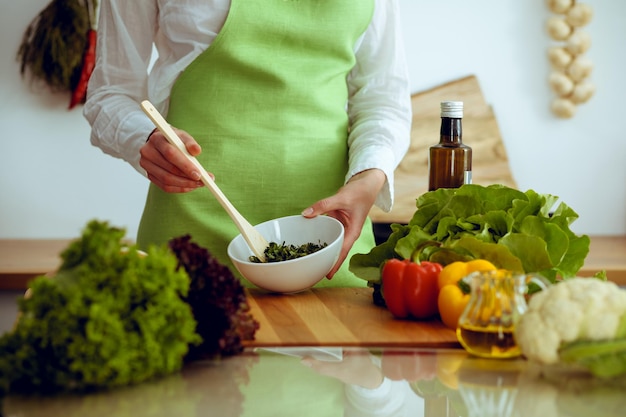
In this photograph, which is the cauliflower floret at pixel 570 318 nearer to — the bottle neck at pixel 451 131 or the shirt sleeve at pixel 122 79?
the bottle neck at pixel 451 131

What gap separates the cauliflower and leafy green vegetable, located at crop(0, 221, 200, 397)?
0.34 meters

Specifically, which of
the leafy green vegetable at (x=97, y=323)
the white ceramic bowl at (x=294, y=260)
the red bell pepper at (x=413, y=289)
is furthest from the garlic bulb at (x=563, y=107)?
the leafy green vegetable at (x=97, y=323)

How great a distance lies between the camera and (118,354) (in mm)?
755

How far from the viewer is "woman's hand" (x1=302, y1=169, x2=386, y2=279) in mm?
1306

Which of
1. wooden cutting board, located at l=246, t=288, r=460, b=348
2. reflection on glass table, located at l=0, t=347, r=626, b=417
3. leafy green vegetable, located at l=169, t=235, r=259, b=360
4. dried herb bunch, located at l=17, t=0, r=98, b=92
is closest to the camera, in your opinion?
reflection on glass table, located at l=0, t=347, r=626, b=417

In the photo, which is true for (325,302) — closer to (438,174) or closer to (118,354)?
(438,174)

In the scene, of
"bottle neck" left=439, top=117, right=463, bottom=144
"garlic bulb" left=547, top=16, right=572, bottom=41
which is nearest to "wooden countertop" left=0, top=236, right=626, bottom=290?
"garlic bulb" left=547, top=16, right=572, bottom=41

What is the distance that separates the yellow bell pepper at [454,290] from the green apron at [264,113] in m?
0.39

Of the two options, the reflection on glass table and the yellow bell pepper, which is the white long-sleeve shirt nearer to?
the yellow bell pepper

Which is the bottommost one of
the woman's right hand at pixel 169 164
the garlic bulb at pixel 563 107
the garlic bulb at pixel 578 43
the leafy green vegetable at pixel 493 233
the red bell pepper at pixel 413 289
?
the red bell pepper at pixel 413 289

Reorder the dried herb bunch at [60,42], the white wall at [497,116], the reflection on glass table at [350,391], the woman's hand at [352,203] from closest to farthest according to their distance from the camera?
1. the reflection on glass table at [350,391]
2. the woman's hand at [352,203]
3. the dried herb bunch at [60,42]
4. the white wall at [497,116]

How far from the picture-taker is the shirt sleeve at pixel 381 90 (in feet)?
4.90

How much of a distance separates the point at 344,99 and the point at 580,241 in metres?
0.54

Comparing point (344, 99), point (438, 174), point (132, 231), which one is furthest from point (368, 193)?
point (132, 231)
